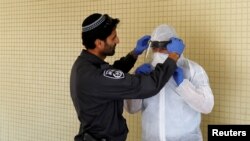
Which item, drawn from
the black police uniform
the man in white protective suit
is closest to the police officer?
the black police uniform

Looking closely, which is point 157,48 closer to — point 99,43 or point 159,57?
point 159,57

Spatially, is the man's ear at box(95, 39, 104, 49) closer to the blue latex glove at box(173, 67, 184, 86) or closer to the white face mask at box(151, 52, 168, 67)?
the white face mask at box(151, 52, 168, 67)

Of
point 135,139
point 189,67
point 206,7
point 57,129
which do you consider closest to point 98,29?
point 189,67

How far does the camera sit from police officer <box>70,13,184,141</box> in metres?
1.67

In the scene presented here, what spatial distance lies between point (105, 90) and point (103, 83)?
0.04 m

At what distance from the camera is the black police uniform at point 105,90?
1.67m

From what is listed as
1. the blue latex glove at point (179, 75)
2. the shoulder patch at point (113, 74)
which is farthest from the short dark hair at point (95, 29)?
the blue latex glove at point (179, 75)

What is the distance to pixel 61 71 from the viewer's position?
10.4ft

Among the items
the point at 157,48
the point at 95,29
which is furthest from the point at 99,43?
the point at 157,48

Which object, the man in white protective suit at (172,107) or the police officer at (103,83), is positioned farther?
the man in white protective suit at (172,107)

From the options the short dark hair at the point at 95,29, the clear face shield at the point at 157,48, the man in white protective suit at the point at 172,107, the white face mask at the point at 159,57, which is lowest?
the man in white protective suit at the point at 172,107

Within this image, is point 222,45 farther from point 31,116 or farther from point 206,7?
point 31,116

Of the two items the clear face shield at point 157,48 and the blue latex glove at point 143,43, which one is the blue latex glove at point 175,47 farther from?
the blue latex glove at point 143,43

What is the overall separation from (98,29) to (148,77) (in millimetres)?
368
